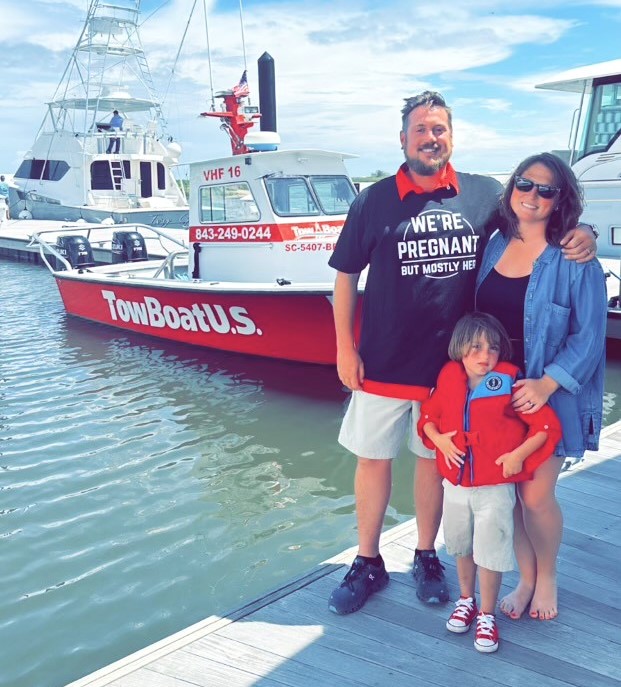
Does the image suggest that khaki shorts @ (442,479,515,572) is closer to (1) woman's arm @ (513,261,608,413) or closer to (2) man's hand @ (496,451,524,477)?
(2) man's hand @ (496,451,524,477)

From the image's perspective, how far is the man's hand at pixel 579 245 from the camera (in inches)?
92.6

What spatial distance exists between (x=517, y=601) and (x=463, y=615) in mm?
219

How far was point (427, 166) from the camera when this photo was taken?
2602 millimetres

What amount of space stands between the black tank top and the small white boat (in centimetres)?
461

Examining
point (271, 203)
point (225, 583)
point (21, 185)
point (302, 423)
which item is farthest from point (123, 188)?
point (225, 583)

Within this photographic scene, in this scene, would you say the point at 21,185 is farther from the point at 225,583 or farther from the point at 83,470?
the point at 225,583

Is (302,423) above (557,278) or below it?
below

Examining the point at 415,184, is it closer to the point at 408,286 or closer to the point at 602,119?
the point at 408,286

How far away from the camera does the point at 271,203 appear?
8.11 m

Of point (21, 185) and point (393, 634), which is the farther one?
point (21, 185)

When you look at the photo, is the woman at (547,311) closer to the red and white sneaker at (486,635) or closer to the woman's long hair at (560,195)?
the woman's long hair at (560,195)

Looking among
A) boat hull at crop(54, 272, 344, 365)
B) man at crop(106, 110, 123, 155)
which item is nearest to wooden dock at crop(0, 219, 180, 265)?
man at crop(106, 110, 123, 155)

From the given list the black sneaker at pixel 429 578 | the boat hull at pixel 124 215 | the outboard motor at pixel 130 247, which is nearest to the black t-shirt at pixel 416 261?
the black sneaker at pixel 429 578

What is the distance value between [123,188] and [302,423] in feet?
63.9
